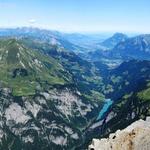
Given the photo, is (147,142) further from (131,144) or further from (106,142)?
(106,142)

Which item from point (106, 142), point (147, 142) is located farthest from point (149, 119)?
point (147, 142)

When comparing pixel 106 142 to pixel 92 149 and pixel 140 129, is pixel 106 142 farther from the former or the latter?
pixel 140 129

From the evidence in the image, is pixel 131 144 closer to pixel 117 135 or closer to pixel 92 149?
pixel 117 135

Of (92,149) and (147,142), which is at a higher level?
(147,142)

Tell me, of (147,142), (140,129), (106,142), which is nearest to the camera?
(147,142)

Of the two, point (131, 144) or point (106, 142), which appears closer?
point (131, 144)

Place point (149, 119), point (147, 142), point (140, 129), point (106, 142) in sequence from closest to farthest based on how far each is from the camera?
point (147, 142) < point (140, 129) < point (106, 142) < point (149, 119)

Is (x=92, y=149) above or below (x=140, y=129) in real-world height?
below

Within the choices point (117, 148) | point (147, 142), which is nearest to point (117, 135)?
point (117, 148)

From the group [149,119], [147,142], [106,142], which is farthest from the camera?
[149,119]
